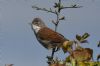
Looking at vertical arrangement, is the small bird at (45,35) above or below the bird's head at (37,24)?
below

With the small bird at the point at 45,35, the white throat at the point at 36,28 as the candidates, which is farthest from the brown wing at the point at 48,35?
the white throat at the point at 36,28

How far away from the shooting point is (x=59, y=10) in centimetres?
556

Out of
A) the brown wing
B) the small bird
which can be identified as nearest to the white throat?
the small bird

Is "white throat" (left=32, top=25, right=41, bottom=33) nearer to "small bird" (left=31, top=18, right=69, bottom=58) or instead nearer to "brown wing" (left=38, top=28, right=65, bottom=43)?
"small bird" (left=31, top=18, right=69, bottom=58)

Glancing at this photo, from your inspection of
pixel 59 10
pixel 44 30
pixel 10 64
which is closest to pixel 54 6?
pixel 59 10

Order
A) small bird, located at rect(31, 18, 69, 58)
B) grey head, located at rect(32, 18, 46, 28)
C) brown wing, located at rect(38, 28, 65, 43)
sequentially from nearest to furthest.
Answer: small bird, located at rect(31, 18, 69, 58)
brown wing, located at rect(38, 28, 65, 43)
grey head, located at rect(32, 18, 46, 28)

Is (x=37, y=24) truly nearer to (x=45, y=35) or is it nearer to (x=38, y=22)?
(x=38, y=22)

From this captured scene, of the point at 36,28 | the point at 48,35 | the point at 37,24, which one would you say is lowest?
the point at 48,35

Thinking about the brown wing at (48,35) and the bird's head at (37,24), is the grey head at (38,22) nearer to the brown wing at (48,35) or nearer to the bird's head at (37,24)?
the bird's head at (37,24)

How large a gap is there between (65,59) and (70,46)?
0.12 meters

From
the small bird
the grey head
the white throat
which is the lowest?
the small bird

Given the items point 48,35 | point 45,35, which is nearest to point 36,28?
point 45,35

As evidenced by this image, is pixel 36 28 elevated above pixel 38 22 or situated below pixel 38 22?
below

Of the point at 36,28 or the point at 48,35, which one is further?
the point at 36,28
